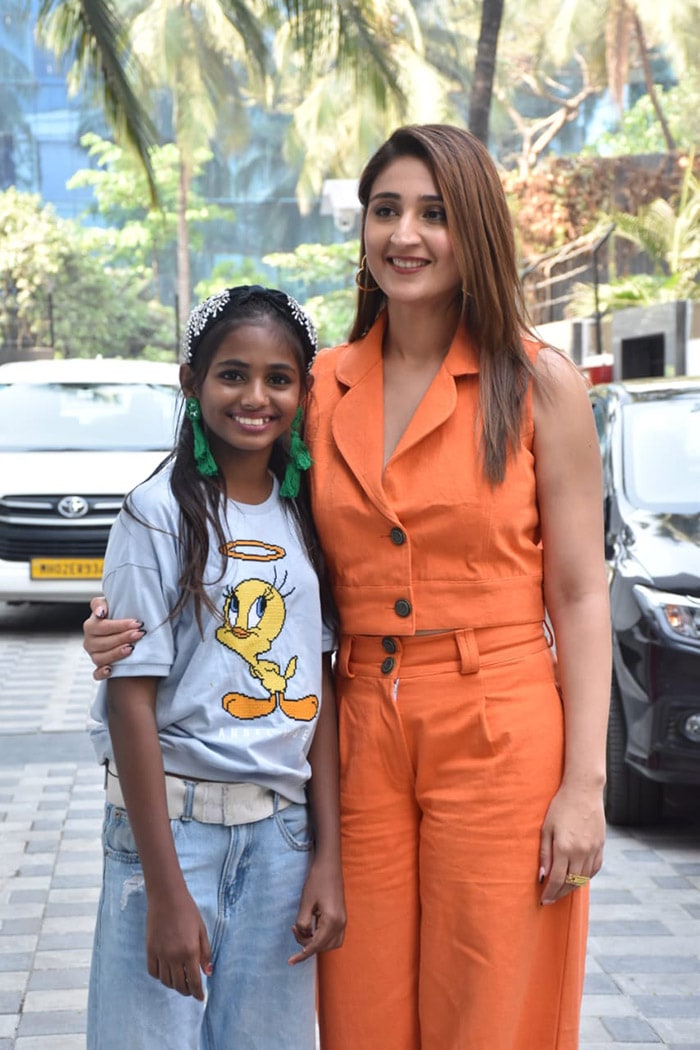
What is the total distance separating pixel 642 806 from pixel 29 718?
11.1 feet

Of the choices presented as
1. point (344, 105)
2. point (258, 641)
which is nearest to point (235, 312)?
point (258, 641)

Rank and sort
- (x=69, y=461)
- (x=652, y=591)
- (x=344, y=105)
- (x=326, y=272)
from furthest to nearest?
1. (x=326, y=272)
2. (x=344, y=105)
3. (x=69, y=461)
4. (x=652, y=591)

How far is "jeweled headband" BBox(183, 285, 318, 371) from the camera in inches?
95.9

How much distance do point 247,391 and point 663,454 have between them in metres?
4.22

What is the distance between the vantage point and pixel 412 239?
252 cm

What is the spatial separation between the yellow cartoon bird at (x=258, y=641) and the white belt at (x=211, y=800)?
0.11 m

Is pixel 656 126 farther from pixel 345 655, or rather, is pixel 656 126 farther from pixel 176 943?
pixel 176 943

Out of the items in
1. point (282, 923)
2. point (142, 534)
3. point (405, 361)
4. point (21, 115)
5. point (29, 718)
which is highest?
point (21, 115)

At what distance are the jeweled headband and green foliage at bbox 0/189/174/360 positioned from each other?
3978 cm

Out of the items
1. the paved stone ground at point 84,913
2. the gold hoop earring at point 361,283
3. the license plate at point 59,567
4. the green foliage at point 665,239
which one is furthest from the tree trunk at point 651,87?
the gold hoop earring at point 361,283

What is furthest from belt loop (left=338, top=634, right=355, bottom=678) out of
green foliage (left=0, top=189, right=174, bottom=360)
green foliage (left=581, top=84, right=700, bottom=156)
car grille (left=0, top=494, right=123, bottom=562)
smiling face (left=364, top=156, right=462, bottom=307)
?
green foliage (left=581, top=84, right=700, bottom=156)

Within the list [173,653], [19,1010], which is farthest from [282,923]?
[19,1010]

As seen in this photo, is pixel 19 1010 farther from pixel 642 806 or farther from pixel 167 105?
pixel 167 105

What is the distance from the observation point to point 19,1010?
3914mm
